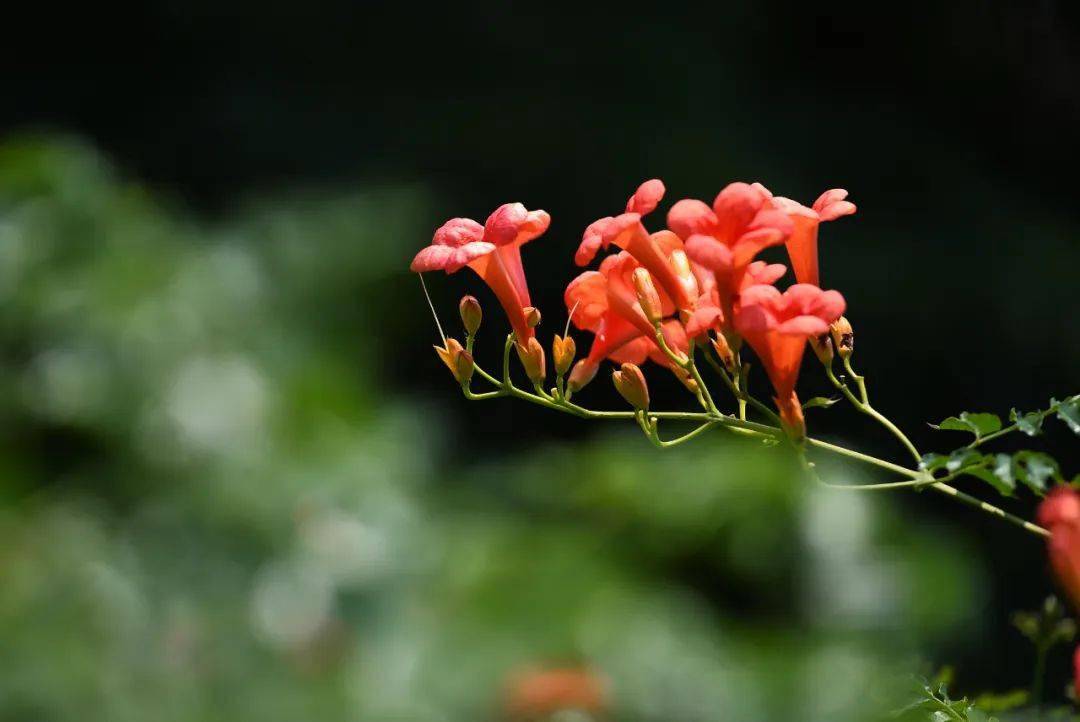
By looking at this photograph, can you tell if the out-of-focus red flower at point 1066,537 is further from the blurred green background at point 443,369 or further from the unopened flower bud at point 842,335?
the unopened flower bud at point 842,335

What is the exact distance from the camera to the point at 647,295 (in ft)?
5.60

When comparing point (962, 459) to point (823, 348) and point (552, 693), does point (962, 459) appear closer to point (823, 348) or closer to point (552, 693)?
point (823, 348)

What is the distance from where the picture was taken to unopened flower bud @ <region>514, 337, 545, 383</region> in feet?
6.02

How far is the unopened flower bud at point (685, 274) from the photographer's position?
1723mm

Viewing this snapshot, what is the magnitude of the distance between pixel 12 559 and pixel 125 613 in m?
0.17

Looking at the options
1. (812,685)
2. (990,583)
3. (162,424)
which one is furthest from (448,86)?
(812,685)

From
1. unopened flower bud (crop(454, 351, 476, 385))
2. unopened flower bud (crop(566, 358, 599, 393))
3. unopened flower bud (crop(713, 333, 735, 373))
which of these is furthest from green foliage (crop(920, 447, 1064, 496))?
unopened flower bud (crop(454, 351, 476, 385))

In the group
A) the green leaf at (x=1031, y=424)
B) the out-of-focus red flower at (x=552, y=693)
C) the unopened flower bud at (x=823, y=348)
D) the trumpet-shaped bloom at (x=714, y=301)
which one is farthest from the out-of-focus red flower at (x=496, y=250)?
the green leaf at (x=1031, y=424)

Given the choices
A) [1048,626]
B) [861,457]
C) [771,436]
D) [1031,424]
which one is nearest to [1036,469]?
[1031,424]

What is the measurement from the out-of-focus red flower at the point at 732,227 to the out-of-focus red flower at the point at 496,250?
0.84 ft

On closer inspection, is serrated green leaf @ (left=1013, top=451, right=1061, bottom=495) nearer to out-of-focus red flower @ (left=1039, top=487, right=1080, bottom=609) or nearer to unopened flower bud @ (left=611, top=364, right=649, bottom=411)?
out-of-focus red flower @ (left=1039, top=487, right=1080, bottom=609)

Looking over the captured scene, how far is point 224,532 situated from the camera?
5.48 ft

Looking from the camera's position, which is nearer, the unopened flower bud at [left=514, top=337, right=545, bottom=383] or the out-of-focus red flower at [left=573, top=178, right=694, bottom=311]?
the out-of-focus red flower at [left=573, top=178, right=694, bottom=311]

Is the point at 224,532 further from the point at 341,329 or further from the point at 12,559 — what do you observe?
the point at 341,329
